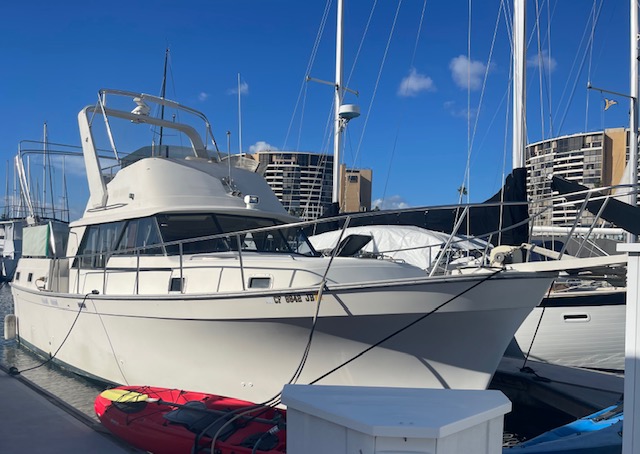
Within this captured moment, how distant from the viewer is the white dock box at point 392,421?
88.5 inches

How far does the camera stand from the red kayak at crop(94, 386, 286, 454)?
5.14 meters

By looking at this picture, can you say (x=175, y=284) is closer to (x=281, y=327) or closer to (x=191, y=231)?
(x=191, y=231)

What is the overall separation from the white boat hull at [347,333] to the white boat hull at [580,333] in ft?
19.2

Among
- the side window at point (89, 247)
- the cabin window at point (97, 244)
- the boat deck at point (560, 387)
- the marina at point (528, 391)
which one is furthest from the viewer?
the side window at point (89, 247)

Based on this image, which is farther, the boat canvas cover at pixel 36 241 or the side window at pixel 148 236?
the boat canvas cover at pixel 36 241

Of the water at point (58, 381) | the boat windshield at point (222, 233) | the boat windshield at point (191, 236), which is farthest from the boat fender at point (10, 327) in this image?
the boat windshield at point (222, 233)

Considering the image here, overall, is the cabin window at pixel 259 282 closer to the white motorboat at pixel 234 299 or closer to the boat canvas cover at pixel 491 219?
the white motorboat at pixel 234 299

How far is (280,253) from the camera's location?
8008 millimetres

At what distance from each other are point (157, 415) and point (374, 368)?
7.87ft

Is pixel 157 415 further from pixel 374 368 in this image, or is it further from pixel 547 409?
pixel 547 409

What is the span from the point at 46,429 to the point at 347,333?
116 inches

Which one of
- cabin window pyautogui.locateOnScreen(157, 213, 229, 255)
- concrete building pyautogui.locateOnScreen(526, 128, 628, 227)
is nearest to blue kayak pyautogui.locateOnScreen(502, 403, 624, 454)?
cabin window pyautogui.locateOnScreen(157, 213, 229, 255)

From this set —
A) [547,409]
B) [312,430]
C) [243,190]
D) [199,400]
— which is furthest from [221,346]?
[547,409]

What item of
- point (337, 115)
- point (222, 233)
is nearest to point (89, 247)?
point (222, 233)
